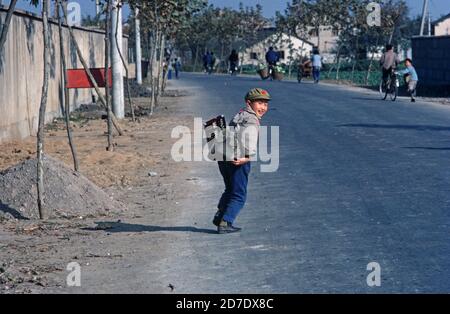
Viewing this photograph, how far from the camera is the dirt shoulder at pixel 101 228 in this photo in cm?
804

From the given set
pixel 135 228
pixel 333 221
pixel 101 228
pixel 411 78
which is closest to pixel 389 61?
pixel 411 78

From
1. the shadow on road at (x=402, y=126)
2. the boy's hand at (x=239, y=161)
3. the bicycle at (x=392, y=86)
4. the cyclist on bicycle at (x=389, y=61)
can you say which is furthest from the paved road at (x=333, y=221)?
the cyclist on bicycle at (x=389, y=61)

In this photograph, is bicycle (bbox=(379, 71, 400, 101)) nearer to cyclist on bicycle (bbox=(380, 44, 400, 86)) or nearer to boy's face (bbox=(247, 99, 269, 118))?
cyclist on bicycle (bbox=(380, 44, 400, 86))

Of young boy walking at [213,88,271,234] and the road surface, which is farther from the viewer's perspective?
young boy walking at [213,88,271,234]

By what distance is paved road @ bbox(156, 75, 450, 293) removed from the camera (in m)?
7.70

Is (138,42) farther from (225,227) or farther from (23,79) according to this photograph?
(225,227)

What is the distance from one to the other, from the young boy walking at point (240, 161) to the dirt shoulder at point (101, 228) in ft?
2.16

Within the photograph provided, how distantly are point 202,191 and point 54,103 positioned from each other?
12.0 metres

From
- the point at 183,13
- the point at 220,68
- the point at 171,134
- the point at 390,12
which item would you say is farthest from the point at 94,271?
the point at 220,68

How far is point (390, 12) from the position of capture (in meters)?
53.4

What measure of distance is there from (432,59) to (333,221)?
28.7m

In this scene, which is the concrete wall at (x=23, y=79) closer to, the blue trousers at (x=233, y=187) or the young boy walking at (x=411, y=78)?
the blue trousers at (x=233, y=187)

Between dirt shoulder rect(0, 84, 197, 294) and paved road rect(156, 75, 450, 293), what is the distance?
365mm

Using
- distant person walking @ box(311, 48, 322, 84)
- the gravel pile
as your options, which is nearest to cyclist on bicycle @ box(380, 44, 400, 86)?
distant person walking @ box(311, 48, 322, 84)
